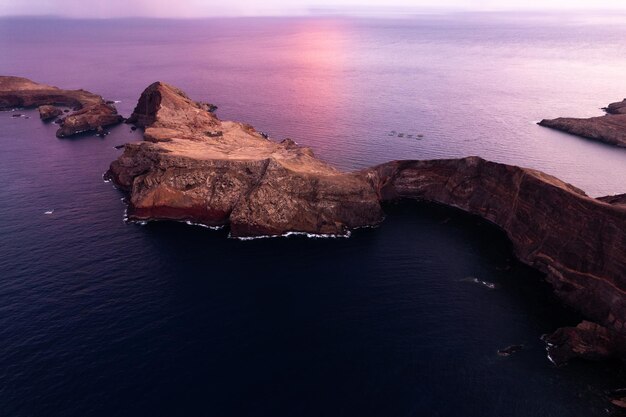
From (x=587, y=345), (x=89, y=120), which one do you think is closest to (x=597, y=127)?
(x=587, y=345)

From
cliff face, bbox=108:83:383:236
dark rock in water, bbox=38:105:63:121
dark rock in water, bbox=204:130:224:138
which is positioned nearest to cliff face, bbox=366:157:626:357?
cliff face, bbox=108:83:383:236

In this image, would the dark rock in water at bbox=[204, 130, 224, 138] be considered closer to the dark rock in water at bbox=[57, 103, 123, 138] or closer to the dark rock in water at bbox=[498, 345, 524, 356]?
the dark rock in water at bbox=[57, 103, 123, 138]

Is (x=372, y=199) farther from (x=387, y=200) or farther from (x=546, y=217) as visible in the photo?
Result: (x=546, y=217)

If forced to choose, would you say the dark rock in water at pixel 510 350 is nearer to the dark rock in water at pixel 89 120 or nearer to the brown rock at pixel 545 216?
the brown rock at pixel 545 216

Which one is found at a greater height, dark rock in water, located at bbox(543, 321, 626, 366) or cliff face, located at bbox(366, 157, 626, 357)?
cliff face, located at bbox(366, 157, 626, 357)

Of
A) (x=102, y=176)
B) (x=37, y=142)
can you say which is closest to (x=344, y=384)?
(x=102, y=176)

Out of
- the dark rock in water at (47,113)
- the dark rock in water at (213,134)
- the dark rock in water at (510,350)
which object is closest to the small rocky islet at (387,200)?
the dark rock in water at (213,134)

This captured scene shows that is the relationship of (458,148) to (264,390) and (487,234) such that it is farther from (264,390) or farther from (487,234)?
(264,390)
